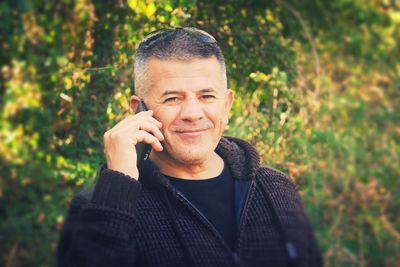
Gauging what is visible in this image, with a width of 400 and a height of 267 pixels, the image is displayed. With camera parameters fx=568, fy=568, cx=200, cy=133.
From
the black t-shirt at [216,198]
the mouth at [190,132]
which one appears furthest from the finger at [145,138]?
the black t-shirt at [216,198]

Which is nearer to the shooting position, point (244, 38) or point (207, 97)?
point (207, 97)

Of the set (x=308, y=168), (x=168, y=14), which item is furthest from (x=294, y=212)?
(x=308, y=168)

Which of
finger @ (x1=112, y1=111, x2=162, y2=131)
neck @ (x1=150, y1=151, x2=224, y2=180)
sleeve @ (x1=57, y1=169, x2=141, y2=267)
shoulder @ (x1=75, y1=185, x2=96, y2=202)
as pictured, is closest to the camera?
sleeve @ (x1=57, y1=169, x2=141, y2=267)

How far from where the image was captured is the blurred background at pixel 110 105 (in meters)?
3.98

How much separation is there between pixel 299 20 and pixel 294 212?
3.06 metres

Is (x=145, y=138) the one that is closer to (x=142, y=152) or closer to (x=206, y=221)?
(x=142, y=152)

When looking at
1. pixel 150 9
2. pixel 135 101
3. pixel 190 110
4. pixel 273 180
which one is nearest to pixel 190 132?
pixel 190 110

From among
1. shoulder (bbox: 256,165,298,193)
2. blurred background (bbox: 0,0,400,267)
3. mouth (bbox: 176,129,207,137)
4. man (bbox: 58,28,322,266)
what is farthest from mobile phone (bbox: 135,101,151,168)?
blurred background (bbox: 0,0,400,267)

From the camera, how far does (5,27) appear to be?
3.95m

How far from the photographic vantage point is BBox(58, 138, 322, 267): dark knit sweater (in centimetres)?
188

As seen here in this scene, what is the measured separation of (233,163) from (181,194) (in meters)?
0.36

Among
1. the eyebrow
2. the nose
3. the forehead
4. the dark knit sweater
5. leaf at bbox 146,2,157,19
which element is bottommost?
the dark knit sweater

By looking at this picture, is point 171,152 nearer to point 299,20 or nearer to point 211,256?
point 211,256

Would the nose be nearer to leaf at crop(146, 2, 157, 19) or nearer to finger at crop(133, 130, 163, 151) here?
finger at crop(133, 130, 163, 151)
